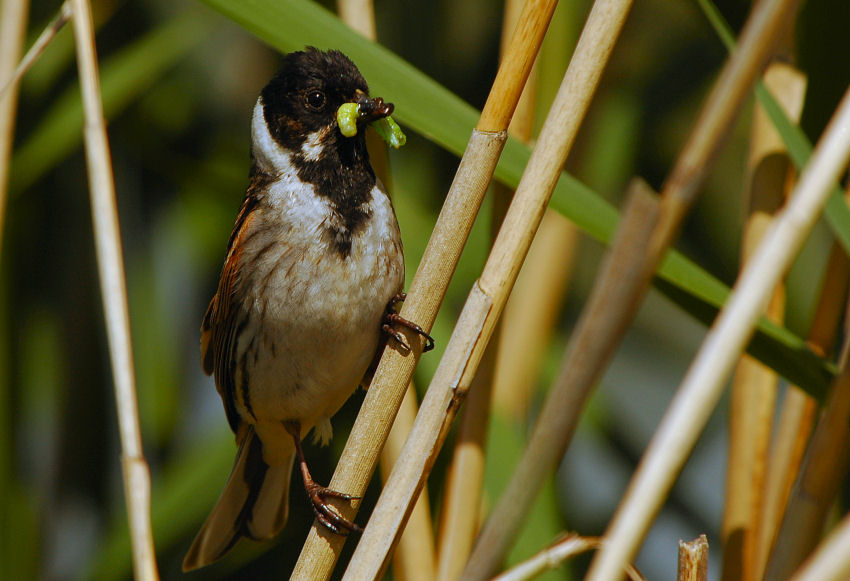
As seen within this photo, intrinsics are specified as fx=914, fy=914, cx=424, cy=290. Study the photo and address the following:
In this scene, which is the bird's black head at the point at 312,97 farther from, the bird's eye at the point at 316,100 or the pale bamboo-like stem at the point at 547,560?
the pale bamboo-like stem at the point at 547,560

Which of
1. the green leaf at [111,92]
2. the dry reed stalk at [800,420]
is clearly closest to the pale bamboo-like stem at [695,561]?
the dry reed stalk at [800,420]

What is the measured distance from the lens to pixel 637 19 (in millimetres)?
2547

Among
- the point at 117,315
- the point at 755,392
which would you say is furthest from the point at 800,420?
the point at 117,315

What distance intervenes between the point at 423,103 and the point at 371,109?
23cm

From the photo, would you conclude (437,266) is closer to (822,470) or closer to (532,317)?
(822,470)

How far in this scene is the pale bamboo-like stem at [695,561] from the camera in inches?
44.2

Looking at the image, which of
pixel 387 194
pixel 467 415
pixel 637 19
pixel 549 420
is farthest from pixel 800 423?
pixel 637 19

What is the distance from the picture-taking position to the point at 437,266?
4.04ft

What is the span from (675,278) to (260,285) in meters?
0.84

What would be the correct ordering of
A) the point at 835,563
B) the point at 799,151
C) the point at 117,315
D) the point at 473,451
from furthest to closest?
1. the point at 473,451
2. the point at 799,151
3. the point at 117,315
4. the point at 835,563

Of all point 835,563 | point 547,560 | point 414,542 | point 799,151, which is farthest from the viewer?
point 414,542

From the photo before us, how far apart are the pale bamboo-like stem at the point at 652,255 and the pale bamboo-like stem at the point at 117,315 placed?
22.3 inches

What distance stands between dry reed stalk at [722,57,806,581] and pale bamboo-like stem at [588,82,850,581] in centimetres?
89

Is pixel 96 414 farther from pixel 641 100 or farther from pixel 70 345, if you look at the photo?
pixel 641 100
